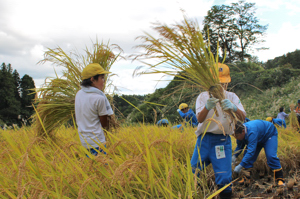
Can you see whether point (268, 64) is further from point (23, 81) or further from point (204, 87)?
point (23, 81)

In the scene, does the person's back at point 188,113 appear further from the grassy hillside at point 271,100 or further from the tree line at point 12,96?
the tree line at point 12,96

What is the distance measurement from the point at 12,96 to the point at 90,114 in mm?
26853

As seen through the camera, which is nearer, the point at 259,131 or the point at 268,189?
the point at 268,189

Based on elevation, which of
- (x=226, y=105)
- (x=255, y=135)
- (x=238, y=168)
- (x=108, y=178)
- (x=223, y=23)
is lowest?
(x=238, y=168)

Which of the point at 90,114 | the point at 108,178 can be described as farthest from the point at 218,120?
the point at 90,114

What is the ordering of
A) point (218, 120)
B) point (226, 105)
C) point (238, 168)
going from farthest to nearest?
point (238, 168)
point (218, 120)
point (226, 105)

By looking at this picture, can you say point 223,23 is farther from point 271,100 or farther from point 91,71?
point 91,71

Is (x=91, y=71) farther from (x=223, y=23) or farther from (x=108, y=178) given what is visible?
(x=223, y=23)

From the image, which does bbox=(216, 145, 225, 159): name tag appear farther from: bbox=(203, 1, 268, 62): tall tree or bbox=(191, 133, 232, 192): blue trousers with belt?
bbox=(203, 1, 268, 62): tall tree

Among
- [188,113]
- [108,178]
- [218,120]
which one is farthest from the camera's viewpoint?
[188,113]

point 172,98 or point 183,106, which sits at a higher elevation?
point 172,98

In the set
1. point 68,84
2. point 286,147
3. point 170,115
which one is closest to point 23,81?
point 170,115

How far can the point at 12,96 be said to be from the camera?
81.0 ft

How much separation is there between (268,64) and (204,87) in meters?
27.5
